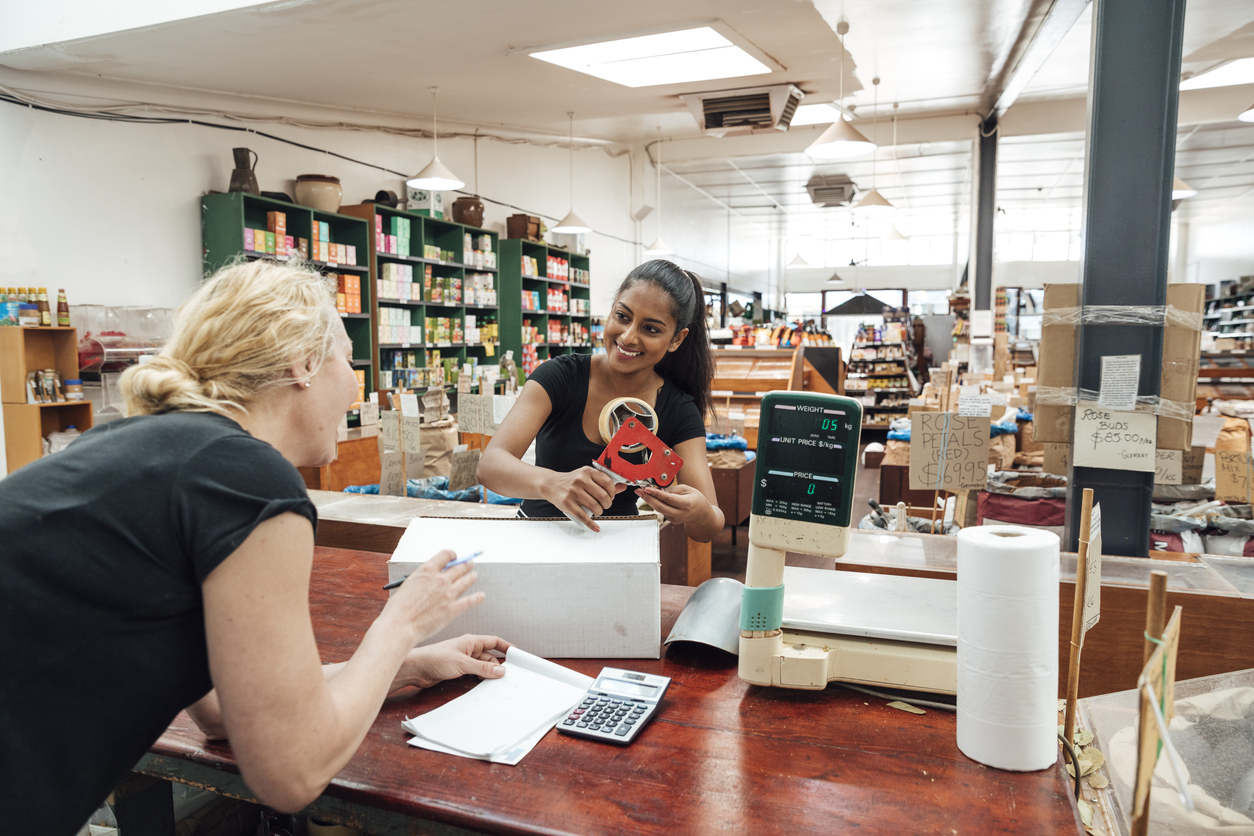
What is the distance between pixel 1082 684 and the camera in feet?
6.38

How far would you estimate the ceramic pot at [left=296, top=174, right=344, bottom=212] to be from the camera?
599 centimetres

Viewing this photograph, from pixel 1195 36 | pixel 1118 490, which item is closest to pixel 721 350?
pixel 1195 36

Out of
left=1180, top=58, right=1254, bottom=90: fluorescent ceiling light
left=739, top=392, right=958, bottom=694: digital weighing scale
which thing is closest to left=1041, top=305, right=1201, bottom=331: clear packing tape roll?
left=739, top=392, right=958, bottom=694: digital weighing scale

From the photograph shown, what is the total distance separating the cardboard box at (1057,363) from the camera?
8.17ft

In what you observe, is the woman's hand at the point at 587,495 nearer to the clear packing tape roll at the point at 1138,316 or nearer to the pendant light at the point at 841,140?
the clear packing tape roll at the point at 1138,316

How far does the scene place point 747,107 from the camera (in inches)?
273

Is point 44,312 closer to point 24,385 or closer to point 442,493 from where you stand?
point 24,385

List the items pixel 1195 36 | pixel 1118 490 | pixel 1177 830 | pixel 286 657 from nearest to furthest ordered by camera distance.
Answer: pixel 286 657 < pixel 1177 830 < pixel 1118 490 < pixel 1195 36

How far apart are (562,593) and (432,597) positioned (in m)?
0.28

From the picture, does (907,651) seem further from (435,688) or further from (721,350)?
(721,350)

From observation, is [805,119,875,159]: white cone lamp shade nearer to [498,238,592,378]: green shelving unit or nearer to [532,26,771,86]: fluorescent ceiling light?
[532,26,771,86]: fluorescent ceiling light

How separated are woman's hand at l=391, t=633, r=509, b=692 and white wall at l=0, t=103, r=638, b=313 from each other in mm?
2669

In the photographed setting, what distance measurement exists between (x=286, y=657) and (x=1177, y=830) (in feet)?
4.09

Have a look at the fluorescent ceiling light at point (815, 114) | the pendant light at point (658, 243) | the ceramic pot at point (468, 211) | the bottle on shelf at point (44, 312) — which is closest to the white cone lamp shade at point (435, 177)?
the ceramic pot at point (468, 211)
